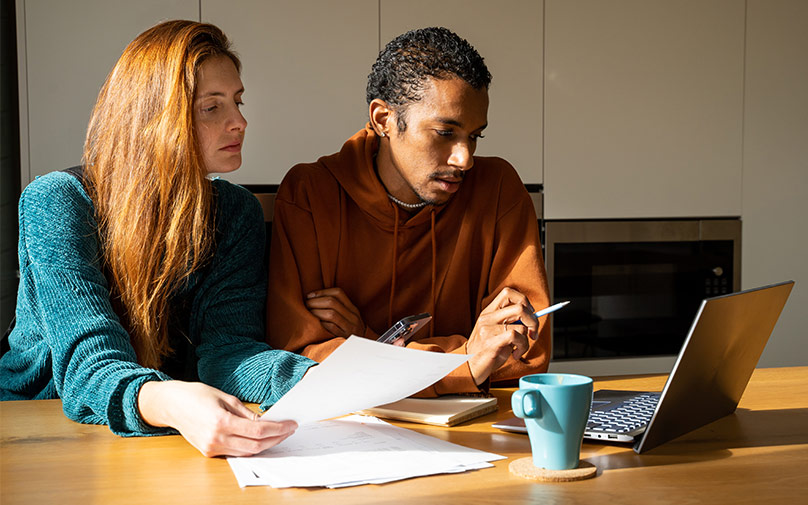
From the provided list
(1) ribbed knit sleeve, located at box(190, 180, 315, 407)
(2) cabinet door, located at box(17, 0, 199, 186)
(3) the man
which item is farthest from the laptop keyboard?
(2) cabinet door, located at box(17, 0, 199, 186)

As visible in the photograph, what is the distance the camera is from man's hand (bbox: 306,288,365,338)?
1.38 metres

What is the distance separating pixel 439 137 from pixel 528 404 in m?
0.75

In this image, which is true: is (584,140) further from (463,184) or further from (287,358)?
(287,358)

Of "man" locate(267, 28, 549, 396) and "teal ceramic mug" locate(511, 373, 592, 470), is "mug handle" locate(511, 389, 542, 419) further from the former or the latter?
"man" locate(267, 28, 549, 396)

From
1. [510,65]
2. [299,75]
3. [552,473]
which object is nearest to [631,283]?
[510,65]

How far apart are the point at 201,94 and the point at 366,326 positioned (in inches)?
20.6

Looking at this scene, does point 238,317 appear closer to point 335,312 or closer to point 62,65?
point 335,312

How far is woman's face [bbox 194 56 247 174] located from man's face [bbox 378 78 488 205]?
0.31 m

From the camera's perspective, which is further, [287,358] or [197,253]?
[197,253]

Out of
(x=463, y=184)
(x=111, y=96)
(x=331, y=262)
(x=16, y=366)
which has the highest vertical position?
(x=111, y=96)

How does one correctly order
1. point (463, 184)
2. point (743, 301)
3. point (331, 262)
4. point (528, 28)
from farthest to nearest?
point (528, 28) < point (463, 184) < point (331, 262) < point (743, 301)

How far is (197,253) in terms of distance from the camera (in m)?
1.30

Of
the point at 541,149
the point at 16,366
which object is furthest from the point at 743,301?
the point at 541,149

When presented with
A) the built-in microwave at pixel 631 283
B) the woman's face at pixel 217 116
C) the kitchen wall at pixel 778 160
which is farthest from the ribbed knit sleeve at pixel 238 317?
the kitchen wall at pixel 778 160
